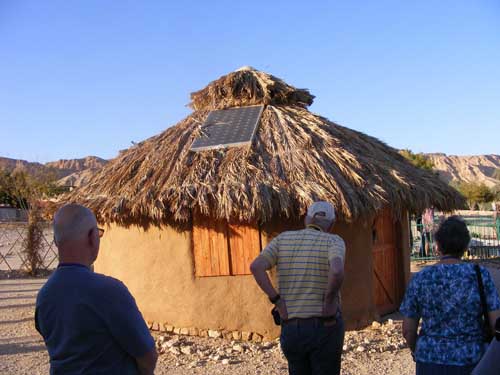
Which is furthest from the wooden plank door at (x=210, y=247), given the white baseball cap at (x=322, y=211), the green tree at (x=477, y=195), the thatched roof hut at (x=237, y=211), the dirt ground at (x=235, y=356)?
the green tree at (x=477, y=195)

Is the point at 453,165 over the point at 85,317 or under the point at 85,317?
over

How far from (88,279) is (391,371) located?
14.8 feet

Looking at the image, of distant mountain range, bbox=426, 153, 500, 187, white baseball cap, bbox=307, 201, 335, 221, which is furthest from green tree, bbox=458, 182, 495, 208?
distant mountain range, bbox=426, 153, 500, 187

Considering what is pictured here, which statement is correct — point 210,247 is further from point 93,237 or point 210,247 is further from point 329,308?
point 93,237

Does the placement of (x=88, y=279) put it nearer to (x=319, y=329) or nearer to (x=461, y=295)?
(x=319, y=329)

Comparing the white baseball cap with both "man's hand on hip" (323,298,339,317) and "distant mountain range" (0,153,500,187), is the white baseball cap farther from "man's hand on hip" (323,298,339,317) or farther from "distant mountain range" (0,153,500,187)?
"distant mountain range" (0,153,500,187)

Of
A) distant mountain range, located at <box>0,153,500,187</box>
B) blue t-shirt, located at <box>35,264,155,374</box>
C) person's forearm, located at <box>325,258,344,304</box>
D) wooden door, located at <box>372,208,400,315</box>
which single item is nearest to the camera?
blue t-shirt, located at <box>35,264,155,374</box>

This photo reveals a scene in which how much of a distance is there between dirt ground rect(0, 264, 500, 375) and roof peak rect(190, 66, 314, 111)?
4455mm

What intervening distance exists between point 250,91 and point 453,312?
7.34m

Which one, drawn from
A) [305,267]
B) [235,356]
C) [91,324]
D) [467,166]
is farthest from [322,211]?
[467,166]

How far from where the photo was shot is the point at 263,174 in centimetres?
730

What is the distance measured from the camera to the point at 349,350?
6.29 m

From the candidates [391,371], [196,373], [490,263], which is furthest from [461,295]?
[490,263]

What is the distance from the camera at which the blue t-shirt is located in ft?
6.55
